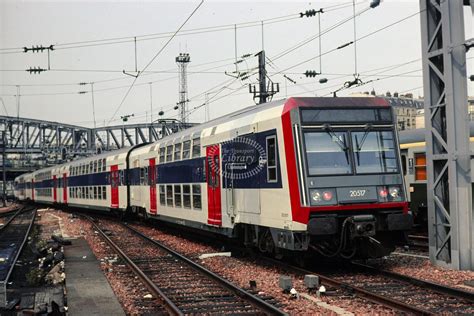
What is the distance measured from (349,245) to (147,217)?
14.4 metres

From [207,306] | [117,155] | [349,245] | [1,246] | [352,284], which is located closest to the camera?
[207,306]

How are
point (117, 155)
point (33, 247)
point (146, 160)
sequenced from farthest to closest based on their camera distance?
point (117, 155) → point (146, 160) → point (33, 247)

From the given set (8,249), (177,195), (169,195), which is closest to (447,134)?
(177,195)

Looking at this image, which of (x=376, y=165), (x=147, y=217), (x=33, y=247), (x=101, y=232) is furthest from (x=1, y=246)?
(x=376, y=165)

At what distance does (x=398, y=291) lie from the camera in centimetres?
953

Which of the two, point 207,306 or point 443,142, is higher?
point 443,142

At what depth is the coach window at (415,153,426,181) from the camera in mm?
17938

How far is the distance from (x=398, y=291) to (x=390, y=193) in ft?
7.34

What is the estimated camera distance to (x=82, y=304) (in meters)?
9.20

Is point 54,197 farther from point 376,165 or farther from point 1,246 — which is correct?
point 376,165

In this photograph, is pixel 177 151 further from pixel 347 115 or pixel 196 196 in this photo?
pixel 347 115

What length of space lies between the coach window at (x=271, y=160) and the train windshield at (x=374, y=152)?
1456 millimetres

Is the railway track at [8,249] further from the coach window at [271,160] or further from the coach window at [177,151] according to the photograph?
the coach window at [177,151]

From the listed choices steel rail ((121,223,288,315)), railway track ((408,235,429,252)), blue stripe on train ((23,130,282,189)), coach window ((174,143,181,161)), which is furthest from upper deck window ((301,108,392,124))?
coach window ((174,143,181,161))
